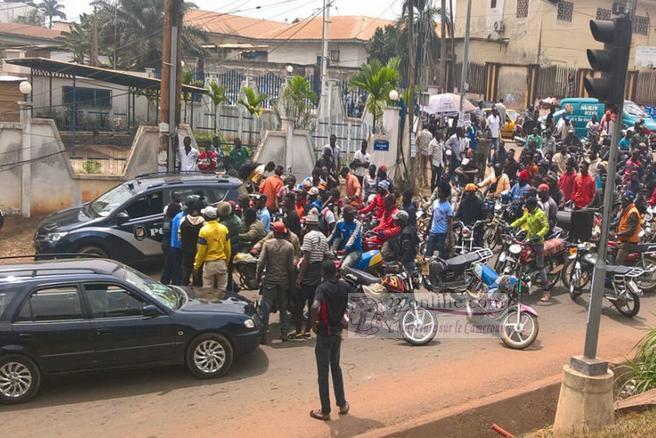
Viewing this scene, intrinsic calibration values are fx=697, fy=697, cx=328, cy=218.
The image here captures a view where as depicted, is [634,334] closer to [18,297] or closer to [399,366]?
[399,366]

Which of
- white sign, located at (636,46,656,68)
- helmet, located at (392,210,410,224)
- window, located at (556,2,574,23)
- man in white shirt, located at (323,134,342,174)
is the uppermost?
window, located at (556,2,574,23)

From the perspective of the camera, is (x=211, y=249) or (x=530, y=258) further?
(x=530, y=258)

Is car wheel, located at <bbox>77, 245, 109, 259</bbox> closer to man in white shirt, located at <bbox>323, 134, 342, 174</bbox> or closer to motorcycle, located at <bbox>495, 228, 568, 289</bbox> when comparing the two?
motorcycle, located at <bbox>495, 228, 568, 289</bbox>

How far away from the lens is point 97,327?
26.1ft

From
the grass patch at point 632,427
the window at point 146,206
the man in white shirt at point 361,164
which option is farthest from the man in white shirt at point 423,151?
the grass patch at point 632,427

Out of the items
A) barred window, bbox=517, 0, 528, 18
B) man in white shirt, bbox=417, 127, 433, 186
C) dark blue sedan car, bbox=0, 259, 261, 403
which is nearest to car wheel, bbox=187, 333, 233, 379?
dark blue sedan car, bbox=0, 259, 261, 403

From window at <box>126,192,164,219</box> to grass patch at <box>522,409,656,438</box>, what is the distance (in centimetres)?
826

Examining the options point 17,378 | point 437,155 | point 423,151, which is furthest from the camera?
point 423,151

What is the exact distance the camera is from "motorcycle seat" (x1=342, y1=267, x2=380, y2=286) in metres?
9.90

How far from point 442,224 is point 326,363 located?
16.7ft

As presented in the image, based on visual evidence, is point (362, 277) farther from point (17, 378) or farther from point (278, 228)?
point (17, 378)

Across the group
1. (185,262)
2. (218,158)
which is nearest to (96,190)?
(218,158)

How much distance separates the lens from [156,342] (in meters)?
8.20

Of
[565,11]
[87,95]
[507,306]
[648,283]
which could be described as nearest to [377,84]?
[648,283]
